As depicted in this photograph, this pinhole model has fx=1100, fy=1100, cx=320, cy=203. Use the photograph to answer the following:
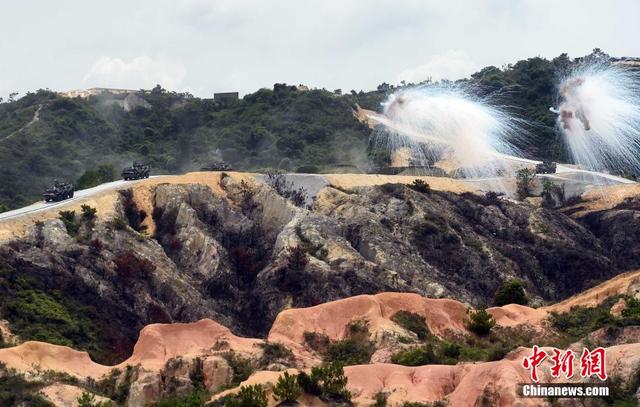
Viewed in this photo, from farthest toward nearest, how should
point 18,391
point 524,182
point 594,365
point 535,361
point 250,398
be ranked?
point 524,182 → point 18,391 → point 535,361 → point 594,365 → point 250,398

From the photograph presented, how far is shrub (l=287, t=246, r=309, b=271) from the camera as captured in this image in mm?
87562

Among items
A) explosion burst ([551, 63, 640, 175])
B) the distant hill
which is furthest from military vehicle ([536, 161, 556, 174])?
the distant hill

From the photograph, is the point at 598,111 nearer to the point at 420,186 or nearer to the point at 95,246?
the point at 420,186

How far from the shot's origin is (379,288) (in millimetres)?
86625

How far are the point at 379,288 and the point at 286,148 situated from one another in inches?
2270

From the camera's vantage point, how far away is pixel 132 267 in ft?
276

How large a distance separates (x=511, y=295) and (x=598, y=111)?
24.0 meters

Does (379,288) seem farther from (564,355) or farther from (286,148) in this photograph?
(286,148)

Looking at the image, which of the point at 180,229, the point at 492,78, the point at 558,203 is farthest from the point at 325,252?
the point at 492,78

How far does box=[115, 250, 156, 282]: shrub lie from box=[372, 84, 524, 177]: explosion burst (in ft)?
119

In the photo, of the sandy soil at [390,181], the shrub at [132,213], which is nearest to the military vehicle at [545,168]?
the sandy soil at [390,181]

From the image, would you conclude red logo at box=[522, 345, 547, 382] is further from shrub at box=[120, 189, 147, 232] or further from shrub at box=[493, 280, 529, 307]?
shrub at box=[120, 189, 147, 232]

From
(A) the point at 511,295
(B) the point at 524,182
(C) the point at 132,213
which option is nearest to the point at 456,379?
(A) the point at 511,295

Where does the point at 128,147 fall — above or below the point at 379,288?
above
